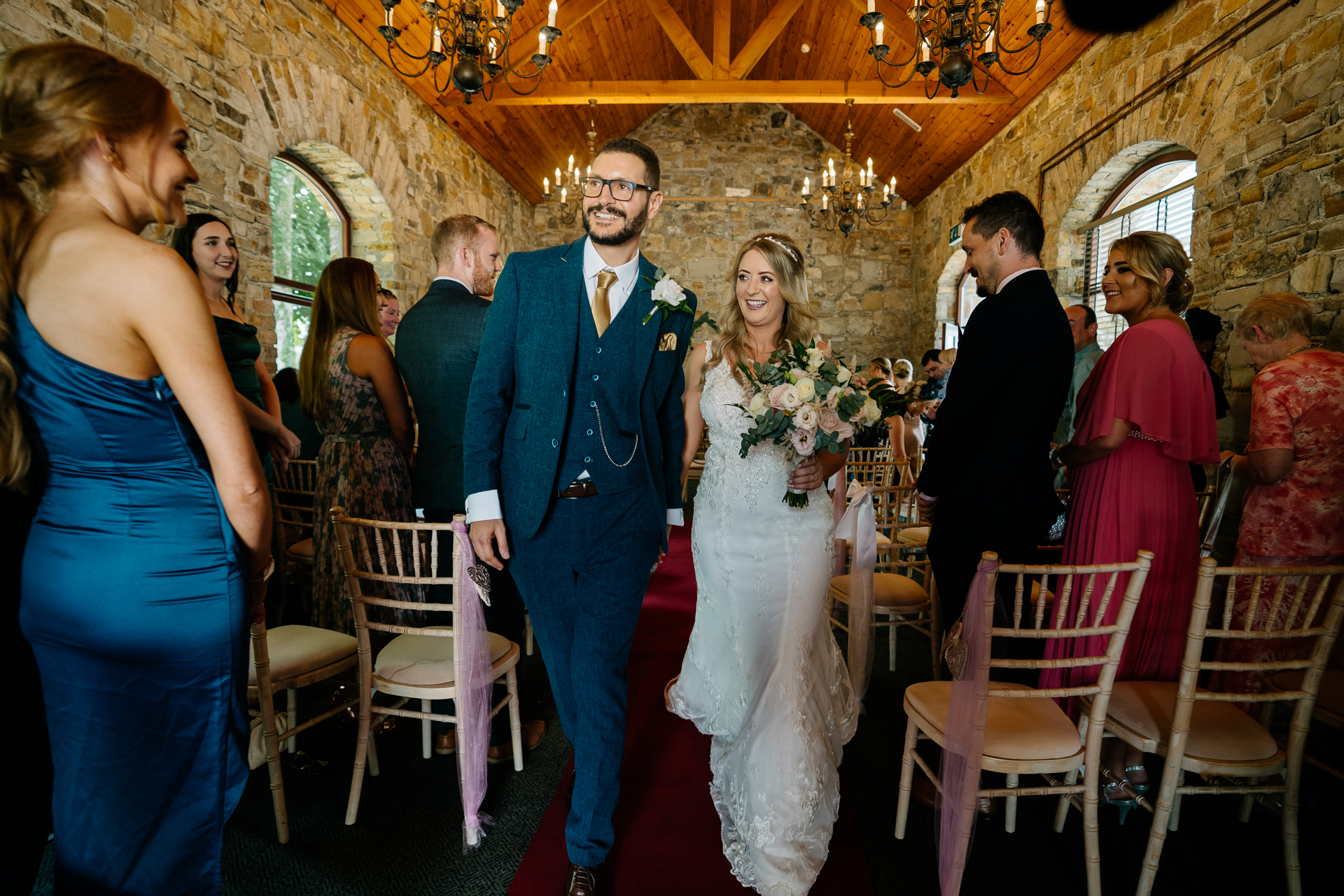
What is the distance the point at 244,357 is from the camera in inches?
113

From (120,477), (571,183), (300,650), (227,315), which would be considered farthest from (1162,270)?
(571,183)

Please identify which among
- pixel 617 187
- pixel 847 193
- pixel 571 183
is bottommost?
pixel 617 187

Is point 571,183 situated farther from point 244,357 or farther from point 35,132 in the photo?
point 35,132

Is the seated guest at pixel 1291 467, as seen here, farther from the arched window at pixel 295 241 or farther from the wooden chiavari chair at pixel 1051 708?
the arched window at pixel 295 241

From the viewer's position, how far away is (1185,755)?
1892 millimetres

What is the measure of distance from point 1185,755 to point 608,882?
1.76 meters

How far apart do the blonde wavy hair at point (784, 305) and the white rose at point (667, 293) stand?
0.65 m

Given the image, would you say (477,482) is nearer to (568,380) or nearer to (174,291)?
(568,380)

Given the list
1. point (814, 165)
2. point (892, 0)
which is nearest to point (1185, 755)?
point (892, 0)

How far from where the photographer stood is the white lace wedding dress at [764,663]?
200 centimetres

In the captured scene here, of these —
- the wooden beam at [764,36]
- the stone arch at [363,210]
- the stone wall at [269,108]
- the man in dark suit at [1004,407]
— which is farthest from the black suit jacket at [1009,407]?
the wooden beam at [764,36]

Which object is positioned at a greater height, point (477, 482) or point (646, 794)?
point (477, 482)

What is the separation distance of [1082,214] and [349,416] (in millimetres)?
6358

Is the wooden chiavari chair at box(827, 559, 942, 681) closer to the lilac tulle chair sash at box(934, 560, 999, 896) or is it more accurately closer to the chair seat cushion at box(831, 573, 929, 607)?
the chair seat cushion at box(831, 573, 929, 607)
